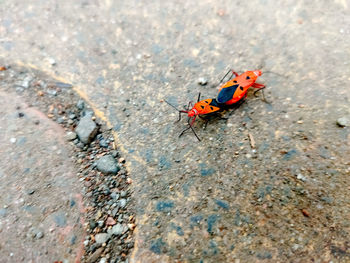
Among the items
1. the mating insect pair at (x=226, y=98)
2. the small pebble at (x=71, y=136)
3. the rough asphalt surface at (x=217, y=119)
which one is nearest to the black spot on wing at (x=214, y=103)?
the mating insect pair at (x=226, y=98)

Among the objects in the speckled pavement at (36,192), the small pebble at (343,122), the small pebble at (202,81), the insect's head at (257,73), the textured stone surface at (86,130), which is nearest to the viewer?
the speckled pavement at (36,192)

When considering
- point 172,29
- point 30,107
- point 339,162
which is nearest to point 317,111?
point 339,162

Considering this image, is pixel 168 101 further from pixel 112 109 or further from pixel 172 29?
pixel 172 29

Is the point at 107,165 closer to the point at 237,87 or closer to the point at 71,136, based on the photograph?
the point at 71,136

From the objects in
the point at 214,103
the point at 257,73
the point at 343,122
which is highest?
the point at 257,73

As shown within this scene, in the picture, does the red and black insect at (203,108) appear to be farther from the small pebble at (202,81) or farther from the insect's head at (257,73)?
the insect's head at (257,73)

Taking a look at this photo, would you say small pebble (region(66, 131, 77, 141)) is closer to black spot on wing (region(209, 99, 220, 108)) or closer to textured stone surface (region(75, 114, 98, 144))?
textured stone surface (region(75, 114, 98, 144))

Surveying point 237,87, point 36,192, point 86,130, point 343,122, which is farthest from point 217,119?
point 36,192
